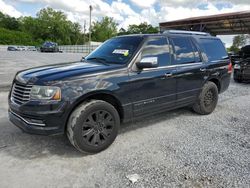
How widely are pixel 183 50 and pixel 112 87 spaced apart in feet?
6.58

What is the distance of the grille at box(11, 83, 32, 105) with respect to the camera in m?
3.29

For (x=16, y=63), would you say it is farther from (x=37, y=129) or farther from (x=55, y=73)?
(x=37, y=129)

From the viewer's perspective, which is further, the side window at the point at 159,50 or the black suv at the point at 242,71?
the black suv at the point at 242,71

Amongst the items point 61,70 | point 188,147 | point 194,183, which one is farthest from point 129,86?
point 194,183

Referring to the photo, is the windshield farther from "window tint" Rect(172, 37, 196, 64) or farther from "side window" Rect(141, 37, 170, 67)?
"window tint" Rect(172, 37, 196, 64)

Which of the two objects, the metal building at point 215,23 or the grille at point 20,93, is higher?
the metal building at point 215,23

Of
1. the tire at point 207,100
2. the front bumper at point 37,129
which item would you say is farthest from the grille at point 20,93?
the tire at point 207,100

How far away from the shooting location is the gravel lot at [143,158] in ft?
9.46

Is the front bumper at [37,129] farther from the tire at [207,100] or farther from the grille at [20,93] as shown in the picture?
the tire at [207,100]

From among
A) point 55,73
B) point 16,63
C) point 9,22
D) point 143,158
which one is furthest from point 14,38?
point 143,158

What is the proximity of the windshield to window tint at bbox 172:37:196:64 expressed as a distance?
2.80ft

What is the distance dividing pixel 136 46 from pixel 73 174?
→ 2353 millimetres

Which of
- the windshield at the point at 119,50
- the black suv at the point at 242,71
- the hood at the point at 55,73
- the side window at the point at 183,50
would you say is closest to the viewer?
the hood at the point at 55,73

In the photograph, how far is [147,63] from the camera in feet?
12.6
